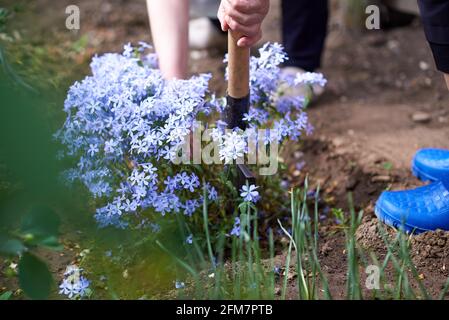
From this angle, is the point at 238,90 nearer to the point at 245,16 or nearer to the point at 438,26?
the point at 245,16

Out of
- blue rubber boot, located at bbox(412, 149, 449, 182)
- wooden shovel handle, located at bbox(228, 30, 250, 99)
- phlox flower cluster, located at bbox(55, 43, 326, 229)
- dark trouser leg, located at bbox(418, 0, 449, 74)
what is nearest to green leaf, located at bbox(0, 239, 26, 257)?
phlox flower cluster, located at bbox(55, 43, 326, 229)

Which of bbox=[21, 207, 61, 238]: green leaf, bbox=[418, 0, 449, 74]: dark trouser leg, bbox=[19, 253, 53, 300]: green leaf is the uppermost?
bbox=[418, 0, 449, 74]: dark trouser leg

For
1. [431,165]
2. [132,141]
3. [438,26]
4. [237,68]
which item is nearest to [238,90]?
[237,68]

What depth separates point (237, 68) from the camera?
1780 mm

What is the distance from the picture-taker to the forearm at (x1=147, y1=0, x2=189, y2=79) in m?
2.03

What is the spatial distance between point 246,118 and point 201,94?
142 millimetres

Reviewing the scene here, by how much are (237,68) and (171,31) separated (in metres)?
0.38

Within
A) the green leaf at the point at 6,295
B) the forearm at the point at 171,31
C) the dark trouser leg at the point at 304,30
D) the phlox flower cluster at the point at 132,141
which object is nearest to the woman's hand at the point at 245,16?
the phlox flower cluster at the point at 132,141

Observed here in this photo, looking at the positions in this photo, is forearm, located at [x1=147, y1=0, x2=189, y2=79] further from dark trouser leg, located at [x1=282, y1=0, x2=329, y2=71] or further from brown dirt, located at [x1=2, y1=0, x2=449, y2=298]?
dark trouser leg, located at [x1=282, y1=0, x2=329, y2=71]

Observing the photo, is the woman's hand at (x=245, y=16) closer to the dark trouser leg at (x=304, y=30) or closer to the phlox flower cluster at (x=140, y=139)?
the phlox flower cluster at (x=140, y=139)

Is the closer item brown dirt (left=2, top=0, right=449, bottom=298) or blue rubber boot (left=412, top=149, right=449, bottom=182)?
brown dirt (left=2, top=0, right=449, bottom=298)

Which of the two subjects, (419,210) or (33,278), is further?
(419,210)

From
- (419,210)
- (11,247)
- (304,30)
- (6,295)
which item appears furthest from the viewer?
(304,30)

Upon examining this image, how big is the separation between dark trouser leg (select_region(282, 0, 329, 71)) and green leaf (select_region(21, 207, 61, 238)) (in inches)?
72.3
